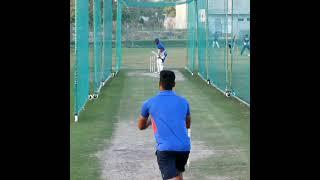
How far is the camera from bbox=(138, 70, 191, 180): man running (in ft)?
19.2

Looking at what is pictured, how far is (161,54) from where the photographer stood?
2700 centimetres

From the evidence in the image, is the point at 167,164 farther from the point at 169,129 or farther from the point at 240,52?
the point at 240,52

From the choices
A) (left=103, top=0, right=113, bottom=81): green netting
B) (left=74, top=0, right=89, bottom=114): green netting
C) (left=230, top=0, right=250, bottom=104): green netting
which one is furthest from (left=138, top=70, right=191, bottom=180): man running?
(left=103, top=0, right=113, bottom=81): green netting

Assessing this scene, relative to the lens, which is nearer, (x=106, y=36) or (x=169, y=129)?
(x=169, y=129)

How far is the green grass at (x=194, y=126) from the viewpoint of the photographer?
920 cm

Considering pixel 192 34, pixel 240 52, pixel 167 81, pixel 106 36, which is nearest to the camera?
pixel 167 81

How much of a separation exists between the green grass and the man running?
2798 mm

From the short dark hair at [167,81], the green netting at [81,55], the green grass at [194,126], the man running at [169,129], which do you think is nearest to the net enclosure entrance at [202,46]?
the green netting at [81,55]

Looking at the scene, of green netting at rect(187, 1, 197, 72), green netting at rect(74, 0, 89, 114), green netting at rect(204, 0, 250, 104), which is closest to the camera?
green netting at rect(74, 0, 89, 114)

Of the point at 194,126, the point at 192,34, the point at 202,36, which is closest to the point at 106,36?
the point at 202,36

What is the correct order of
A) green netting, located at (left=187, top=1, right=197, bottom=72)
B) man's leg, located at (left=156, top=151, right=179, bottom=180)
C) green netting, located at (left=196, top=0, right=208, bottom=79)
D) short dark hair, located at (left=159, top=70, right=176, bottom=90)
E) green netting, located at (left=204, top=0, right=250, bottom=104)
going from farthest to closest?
green netting, located at (left=187, top=1, right=197, bottom=72) < green netting, located at (left=196, top=0, right=208, bottom=79) < green netting, located at (left=204, top=0, right=250, bottom=104) < short dark hair, located at (left=159, top=70, right=176, bottom=90) < man's leg, located at (left=156, top=151, right=179, bottom=180)

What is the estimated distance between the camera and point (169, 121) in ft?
19.2

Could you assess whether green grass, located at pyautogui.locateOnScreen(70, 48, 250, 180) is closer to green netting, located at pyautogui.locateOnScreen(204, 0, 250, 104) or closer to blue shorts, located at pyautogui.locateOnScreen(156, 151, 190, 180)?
green netting, located at pyautogui.locateOnScreen(204, 0, 250, 104)

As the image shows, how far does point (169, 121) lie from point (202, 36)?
19998 millimetres
